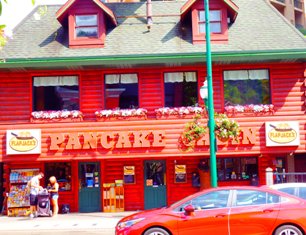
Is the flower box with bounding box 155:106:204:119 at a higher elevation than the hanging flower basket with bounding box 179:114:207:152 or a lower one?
higher

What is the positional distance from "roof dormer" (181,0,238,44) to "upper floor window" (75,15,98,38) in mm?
3856

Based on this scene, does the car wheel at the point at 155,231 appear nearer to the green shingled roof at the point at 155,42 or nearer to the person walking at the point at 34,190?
the person walking at the point at 34,190

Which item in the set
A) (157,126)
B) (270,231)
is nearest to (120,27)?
(157,126)

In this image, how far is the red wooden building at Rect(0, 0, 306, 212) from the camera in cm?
1902

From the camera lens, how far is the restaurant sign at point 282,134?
1890 centimetres

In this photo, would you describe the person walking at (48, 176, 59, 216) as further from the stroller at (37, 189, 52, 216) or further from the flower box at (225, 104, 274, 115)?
the flower box at (225, 104, 274, 115)

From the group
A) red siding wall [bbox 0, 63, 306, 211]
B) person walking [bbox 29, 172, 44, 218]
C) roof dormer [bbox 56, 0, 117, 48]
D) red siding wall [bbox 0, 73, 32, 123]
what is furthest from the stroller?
roof dormer [bbox 56, 0, 117, 48]

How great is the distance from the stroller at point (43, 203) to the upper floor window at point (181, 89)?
244 inches

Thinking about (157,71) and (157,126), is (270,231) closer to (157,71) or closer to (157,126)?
(157,126)

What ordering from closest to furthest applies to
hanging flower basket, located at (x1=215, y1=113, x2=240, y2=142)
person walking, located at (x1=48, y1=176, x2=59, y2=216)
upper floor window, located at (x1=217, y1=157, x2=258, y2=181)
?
hanging flower basket, located at (x1=215, y1=113, x2=240, y2=142) < person walking, located at (x1=48, y1=176, x2=59, y2=216) < upper floor window, located at (x1=217, y1=157, x2=258, y2=181)

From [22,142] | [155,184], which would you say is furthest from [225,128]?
[22,142]

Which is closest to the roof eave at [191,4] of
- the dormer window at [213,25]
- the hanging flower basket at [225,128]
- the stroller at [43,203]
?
the dormer window at [213,25]

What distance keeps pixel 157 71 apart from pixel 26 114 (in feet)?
19.2

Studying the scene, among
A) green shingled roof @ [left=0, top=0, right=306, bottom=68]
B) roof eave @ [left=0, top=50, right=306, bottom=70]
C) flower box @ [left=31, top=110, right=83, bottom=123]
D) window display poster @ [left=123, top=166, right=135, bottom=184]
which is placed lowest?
window display poster @ [left=123, top=166, right=135, bottom=184]
